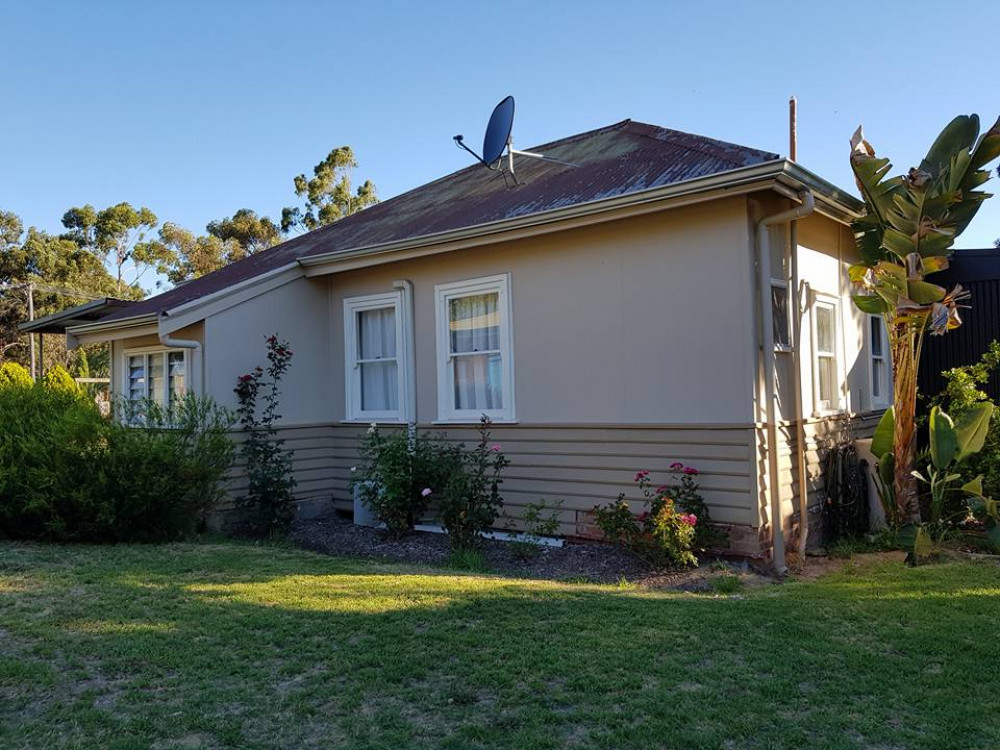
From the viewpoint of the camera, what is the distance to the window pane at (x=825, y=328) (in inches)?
340

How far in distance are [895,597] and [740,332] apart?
8.29 ft

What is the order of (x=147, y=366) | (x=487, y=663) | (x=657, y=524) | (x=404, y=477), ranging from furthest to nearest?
(x=147, y=366), (x=404, y=477), (x=657, y=524), (x=487, y=663)

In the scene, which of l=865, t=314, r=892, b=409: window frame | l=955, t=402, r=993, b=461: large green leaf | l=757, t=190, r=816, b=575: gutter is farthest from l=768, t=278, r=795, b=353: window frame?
l=865, t=314, r=892, b=409: window frame

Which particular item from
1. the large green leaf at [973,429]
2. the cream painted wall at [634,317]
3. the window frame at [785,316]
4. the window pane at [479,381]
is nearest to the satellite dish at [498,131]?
the cream painted wall at [634,317]

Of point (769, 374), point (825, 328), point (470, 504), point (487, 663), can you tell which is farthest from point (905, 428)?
point (487, 663)

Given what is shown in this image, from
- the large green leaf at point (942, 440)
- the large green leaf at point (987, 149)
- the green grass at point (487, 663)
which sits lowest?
the green grass at point (487, 663)

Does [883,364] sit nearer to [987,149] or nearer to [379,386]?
[987,149]

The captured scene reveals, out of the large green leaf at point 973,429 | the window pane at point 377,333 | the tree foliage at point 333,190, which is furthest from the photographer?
the tree foliage at point 333,190

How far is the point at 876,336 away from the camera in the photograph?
33.1ft

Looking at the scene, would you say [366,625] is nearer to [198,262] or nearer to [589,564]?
[589,564]

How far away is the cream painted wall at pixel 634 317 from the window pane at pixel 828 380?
202 cm

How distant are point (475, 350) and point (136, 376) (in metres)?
5.44

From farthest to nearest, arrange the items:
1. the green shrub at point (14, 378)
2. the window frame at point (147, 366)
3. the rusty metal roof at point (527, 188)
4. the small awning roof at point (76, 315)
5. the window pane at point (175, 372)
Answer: the small awning roof at point (76, 315) < the window pane at point (175, 372) < the window frame at point (147, 366) < the green shrub at point (14, 378) < the rusty metal roof at point (527, 188)

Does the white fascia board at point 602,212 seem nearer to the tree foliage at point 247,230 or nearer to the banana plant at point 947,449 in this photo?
the banana plant at point 947,449
